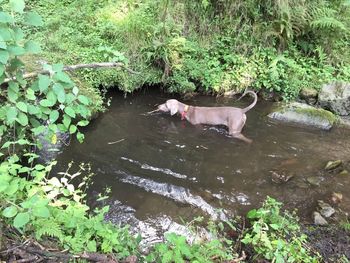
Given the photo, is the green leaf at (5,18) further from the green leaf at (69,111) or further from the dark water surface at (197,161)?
the dark water surface at (197,161)

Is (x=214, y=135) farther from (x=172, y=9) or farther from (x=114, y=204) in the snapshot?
(x=172, y=9)

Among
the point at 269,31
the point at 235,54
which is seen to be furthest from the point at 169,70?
the point at 269,31

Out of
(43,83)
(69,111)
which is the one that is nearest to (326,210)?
(69,111)

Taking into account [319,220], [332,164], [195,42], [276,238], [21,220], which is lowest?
[332,164]

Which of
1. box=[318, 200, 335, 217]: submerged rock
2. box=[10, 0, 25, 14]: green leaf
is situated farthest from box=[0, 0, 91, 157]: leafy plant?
box=[318, 200, 335, 217]: submerged rock

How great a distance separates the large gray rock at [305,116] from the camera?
306 inches

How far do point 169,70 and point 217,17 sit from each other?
199 centimetres

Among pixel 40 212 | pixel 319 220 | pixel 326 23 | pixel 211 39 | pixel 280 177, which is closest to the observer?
pixel 40 212

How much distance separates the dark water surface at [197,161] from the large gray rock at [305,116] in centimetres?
25

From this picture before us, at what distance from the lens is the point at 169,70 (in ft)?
27.2

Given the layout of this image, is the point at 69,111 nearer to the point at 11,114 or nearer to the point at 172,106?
the point at 11,114

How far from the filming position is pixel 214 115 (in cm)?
743

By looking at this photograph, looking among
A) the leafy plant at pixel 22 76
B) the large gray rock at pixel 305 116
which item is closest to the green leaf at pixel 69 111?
the leafy plant at pixel 22 76

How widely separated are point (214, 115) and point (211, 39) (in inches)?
98.2
